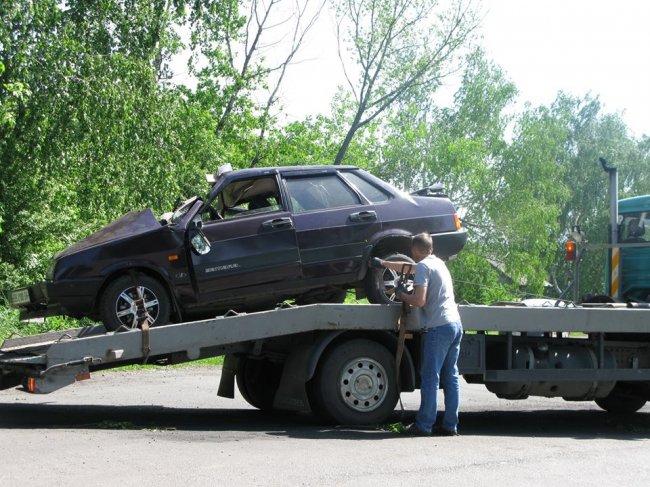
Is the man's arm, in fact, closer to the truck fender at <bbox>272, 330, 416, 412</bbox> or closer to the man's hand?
the man's hand

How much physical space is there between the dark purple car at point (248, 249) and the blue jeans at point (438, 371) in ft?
2.92

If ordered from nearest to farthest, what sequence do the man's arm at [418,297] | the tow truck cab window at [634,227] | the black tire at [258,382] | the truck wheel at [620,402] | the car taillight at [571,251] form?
the man's arm at [418,297] → the black tire at [258,382] → the truck wheel at [620,402] → the car taillight at [571,251] → the tow truck cab window at [634,227]

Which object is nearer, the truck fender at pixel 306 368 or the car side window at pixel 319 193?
the truck fender at pixel 306 368

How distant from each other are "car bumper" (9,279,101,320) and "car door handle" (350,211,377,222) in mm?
2459

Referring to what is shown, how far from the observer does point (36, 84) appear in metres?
16.6

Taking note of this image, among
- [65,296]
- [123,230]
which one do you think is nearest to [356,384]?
[123,230]

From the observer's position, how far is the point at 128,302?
8375 millimetres

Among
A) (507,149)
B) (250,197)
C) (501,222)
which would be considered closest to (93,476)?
(250,197)

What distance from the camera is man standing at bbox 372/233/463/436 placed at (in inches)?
323

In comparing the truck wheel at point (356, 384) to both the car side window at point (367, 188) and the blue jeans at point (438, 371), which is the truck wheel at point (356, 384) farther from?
the car side window at point (367, 188)

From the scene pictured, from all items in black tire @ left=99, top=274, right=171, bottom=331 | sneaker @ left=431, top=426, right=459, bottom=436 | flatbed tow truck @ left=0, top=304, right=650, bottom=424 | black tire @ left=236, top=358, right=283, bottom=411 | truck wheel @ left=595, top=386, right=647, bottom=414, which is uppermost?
black tire @ left=99, top=274, right=171, bottom=331

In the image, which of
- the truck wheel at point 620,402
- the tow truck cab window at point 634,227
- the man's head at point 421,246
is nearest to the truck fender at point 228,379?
the man's head at point 421,246

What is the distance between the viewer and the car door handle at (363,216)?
899 centimetres

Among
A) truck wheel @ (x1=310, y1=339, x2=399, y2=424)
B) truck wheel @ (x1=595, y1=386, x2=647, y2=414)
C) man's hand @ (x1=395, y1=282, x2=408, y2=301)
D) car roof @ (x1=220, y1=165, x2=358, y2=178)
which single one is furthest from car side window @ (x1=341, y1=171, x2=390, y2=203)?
truck wheel @ (x1=595, y1=386, x2=647, y2=414)
